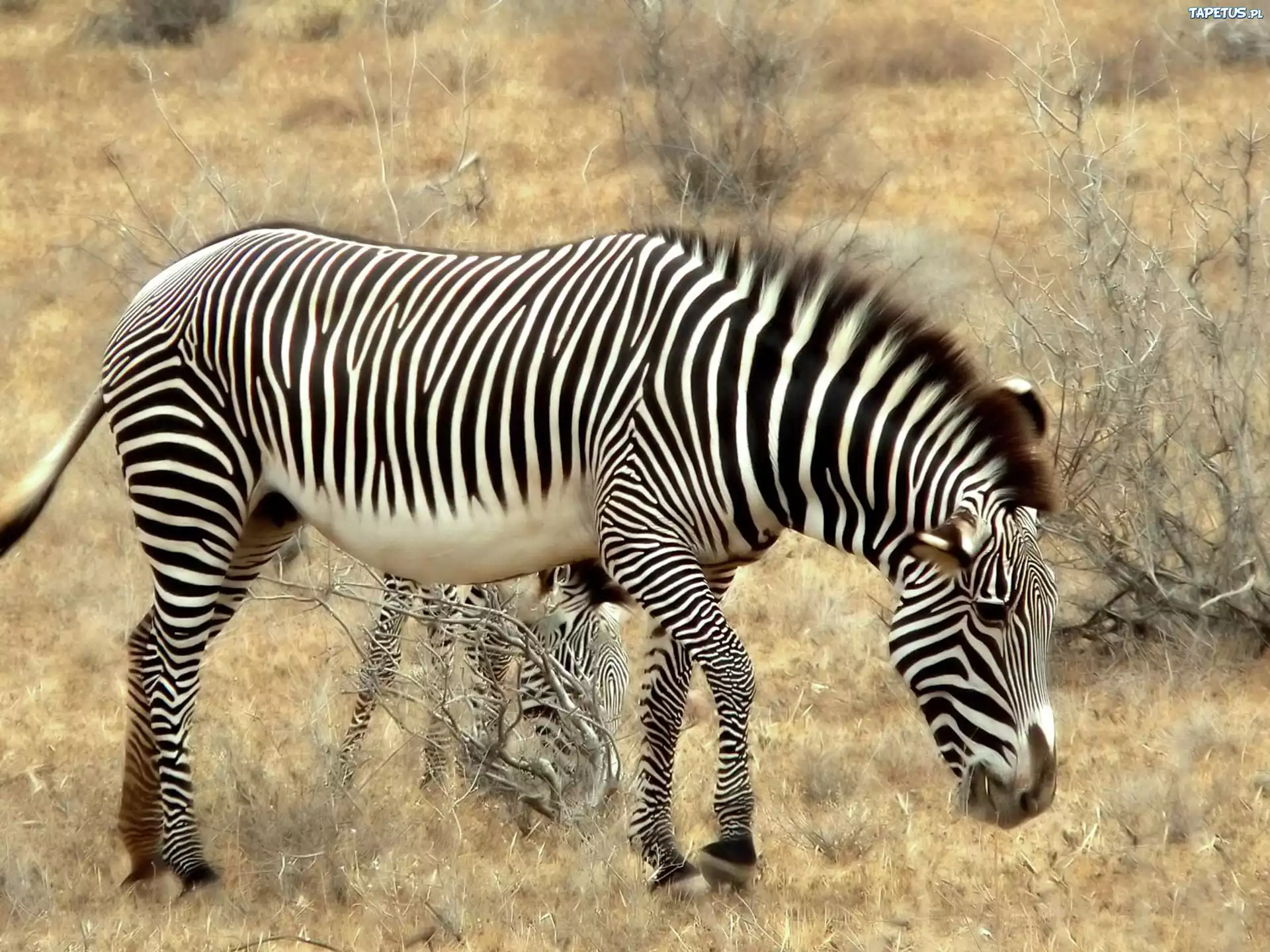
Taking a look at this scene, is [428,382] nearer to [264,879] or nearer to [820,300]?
[820,300]

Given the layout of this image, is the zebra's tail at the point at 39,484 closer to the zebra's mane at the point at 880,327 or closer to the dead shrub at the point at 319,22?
the zebra's mane at the point at 880,327

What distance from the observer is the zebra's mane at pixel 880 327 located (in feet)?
15.0

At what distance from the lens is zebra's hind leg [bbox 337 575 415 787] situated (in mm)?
6262

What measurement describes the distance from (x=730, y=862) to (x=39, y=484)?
2750 mm

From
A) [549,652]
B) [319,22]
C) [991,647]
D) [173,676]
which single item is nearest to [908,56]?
[319,22]

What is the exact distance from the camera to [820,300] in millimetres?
4855

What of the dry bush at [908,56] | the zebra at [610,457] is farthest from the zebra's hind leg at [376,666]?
the dry bush at [908,56]

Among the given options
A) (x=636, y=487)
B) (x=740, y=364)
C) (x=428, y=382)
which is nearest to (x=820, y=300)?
(x=740, y=364)

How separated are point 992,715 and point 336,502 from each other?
7.17 ft

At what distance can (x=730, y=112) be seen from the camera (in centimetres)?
1656

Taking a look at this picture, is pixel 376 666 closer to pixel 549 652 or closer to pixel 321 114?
pixel 549 652

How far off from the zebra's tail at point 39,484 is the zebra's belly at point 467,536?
93 centimetres

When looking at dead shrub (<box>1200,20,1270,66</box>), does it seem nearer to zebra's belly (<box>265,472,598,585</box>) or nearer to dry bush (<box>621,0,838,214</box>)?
dry bush (<box>621,0,838,214</box>)

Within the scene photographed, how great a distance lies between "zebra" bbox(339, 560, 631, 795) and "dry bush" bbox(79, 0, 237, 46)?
18334 mm
